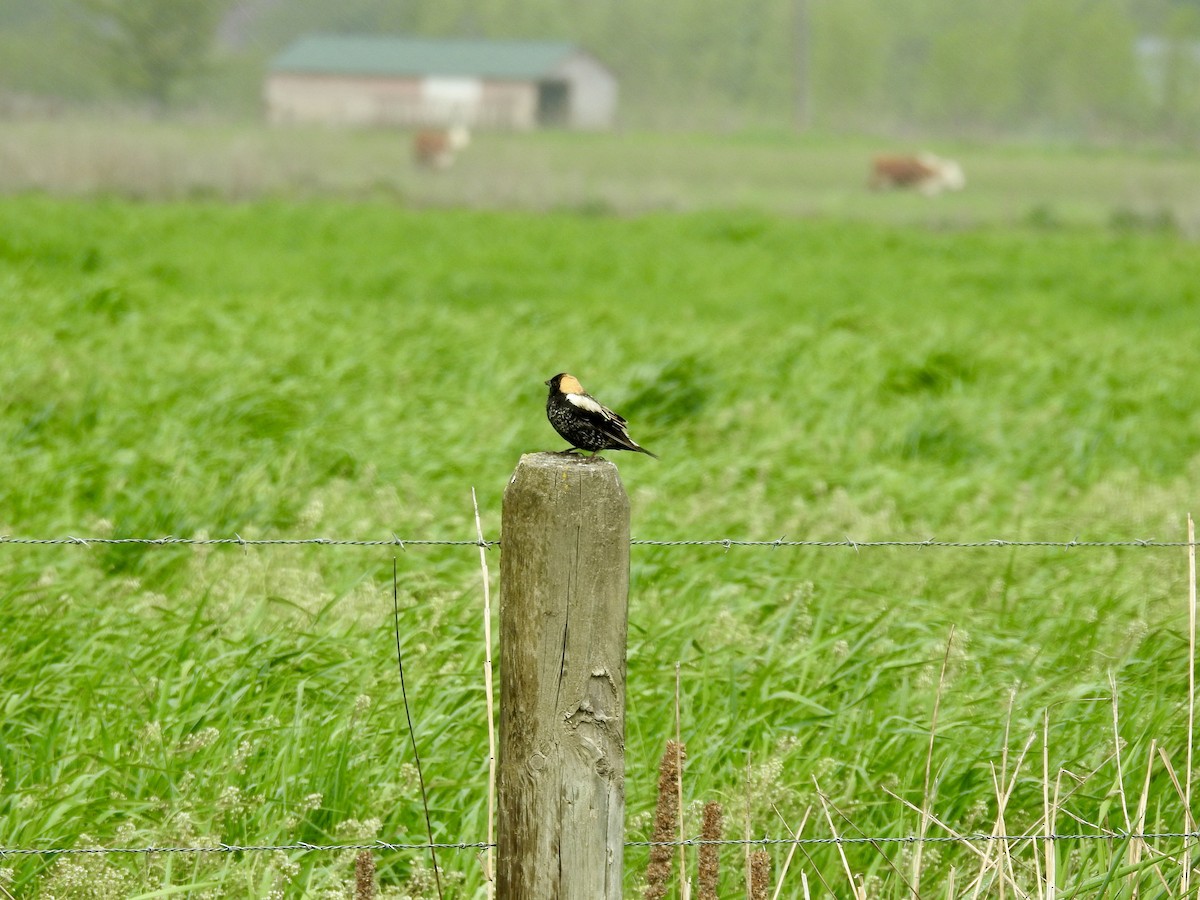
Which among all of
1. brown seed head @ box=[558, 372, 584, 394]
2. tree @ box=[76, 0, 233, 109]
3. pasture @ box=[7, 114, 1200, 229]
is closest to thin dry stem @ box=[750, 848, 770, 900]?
brown seed head @ box=[558, 372, 584, 394]

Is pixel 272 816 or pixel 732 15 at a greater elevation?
pixel 732 15

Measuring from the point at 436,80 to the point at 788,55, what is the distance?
27.5m

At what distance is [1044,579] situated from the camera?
19.0ft

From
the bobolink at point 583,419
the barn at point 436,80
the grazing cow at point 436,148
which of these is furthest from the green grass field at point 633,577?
the barn at point 436,80

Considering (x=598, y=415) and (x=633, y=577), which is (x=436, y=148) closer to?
(x=633, y=577)

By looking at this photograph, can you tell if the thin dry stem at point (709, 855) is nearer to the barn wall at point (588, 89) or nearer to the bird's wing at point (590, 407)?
the bird's wing at point (590, 407)

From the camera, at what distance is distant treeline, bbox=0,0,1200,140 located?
242ft

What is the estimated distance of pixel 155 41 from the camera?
70438 millimetres

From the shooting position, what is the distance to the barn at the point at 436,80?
273 ft

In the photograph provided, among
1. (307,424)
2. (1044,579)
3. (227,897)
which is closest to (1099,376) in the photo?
(1044,579)

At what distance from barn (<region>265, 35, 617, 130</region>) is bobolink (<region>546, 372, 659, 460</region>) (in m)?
79.0

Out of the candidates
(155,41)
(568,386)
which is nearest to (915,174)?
(155,41)

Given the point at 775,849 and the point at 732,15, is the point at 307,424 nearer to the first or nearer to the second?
the point at 775,849

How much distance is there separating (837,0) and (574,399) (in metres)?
106
